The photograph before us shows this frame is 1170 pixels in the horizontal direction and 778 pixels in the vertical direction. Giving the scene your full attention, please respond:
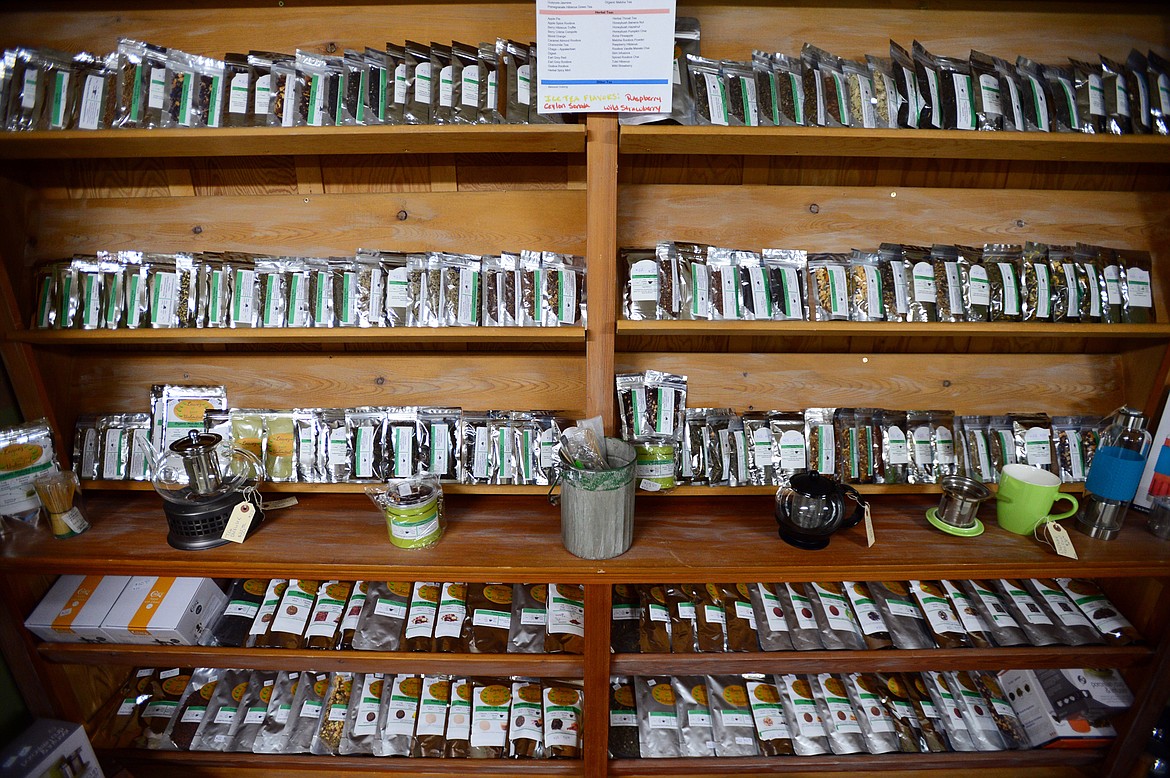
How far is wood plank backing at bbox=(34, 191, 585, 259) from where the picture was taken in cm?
169

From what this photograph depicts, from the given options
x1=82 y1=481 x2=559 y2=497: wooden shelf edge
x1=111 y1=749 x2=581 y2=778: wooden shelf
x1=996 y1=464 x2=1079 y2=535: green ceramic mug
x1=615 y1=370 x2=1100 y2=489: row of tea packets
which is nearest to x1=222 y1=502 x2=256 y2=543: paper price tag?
x1=82 y1=481 x2=559 y2=497: wooden shelf edge

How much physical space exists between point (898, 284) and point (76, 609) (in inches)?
96.6

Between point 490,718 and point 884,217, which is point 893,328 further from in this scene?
point 490,718

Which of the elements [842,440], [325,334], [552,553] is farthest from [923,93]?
[325,334]

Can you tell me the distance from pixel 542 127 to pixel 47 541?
1.69 metres

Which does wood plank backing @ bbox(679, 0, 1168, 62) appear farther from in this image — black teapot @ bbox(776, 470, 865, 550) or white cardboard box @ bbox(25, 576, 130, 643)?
white cardboard box @ bbox(25, 576, 130, 643)

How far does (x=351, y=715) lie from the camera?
70.7 inches

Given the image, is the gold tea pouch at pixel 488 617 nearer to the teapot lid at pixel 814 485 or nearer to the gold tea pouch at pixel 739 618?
the gold tea pouch at pixel 739 618

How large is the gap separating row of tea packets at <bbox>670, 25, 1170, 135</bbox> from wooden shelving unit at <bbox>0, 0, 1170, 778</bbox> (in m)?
0.07

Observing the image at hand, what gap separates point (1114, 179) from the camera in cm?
169

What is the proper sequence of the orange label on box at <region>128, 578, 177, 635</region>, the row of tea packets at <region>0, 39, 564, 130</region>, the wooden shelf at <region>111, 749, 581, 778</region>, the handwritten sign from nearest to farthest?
the handwritten sign, the row of tea packets at <region>0, 39, 564, 130</region>, the orange label on box at <region>128, 578, 177, 635</region>, the wooden shelf at <region>111, 749, 581, 778</region>

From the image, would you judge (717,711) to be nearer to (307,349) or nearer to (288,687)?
(288,687)

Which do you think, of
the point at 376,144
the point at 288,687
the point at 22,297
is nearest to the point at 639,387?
the point at 376,144

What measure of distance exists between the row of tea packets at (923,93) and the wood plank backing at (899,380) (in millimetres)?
645
